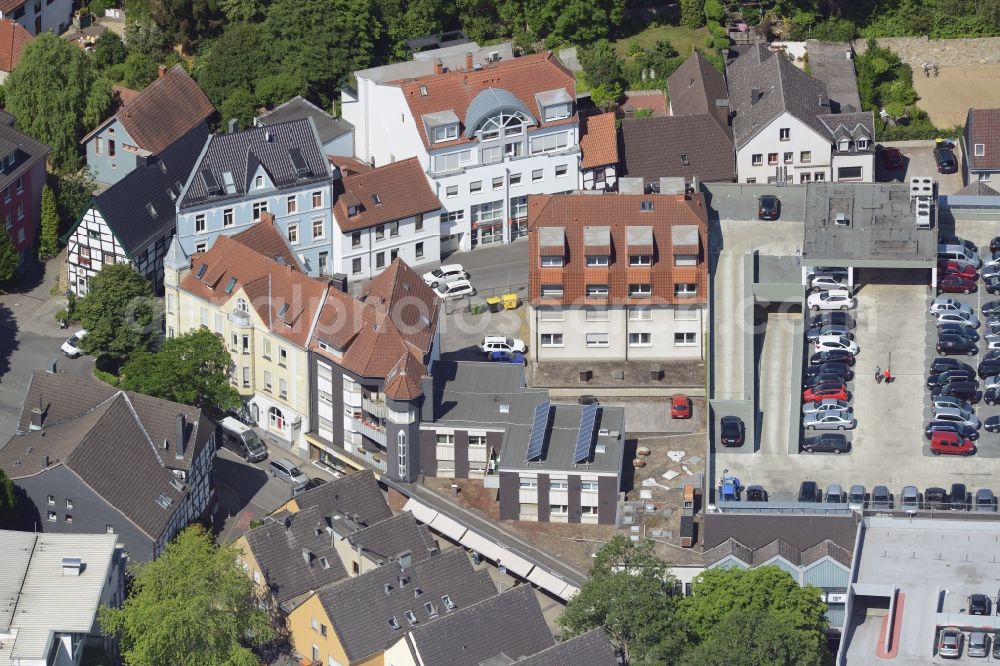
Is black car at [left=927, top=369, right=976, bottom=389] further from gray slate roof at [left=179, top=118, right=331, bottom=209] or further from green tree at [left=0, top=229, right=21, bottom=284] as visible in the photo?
green tree at [left=0, top=229, right=21, bottom=284]

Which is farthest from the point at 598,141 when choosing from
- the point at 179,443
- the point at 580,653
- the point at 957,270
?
the point at 580,653

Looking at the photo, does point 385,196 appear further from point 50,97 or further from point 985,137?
point 985,137

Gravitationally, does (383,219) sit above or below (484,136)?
below

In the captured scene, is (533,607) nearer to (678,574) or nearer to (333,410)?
(678,574)

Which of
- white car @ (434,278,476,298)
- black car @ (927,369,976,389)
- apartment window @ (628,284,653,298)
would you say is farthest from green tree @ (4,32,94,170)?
black car @ (927,369,976,389)

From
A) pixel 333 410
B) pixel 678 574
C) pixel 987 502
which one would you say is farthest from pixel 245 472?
pixel 987 502

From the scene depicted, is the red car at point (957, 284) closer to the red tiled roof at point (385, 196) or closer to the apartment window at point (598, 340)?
the apartment window at point (598, 340)
